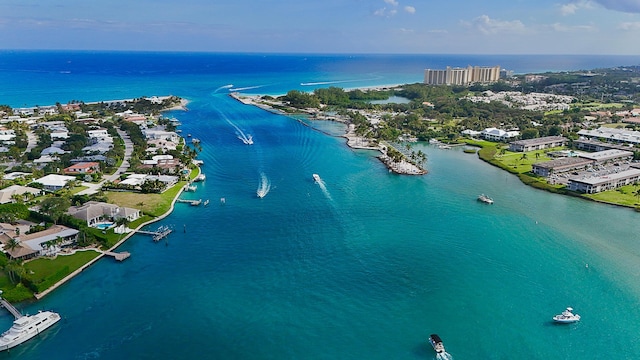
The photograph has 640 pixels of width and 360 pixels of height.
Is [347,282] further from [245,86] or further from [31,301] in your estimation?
[245,86]

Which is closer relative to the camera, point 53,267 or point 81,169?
point 53,267

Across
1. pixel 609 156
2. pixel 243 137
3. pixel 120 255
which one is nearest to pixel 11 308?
pixel 120 255

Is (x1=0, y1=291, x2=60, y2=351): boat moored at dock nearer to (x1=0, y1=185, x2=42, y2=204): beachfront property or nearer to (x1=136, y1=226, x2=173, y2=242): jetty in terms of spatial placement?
(x1=136, y1=226, x2=173, y2=242): jetty

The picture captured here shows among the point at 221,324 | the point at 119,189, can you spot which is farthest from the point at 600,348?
the point at 119,189

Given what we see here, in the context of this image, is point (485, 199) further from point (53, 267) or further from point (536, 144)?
point (53, 267)

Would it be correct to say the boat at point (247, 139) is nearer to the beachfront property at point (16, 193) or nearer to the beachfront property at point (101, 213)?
the beachfront property at point (16, 193)

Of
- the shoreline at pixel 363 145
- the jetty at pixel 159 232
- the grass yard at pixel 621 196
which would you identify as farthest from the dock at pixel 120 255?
the grass yard at pixel 621 196
